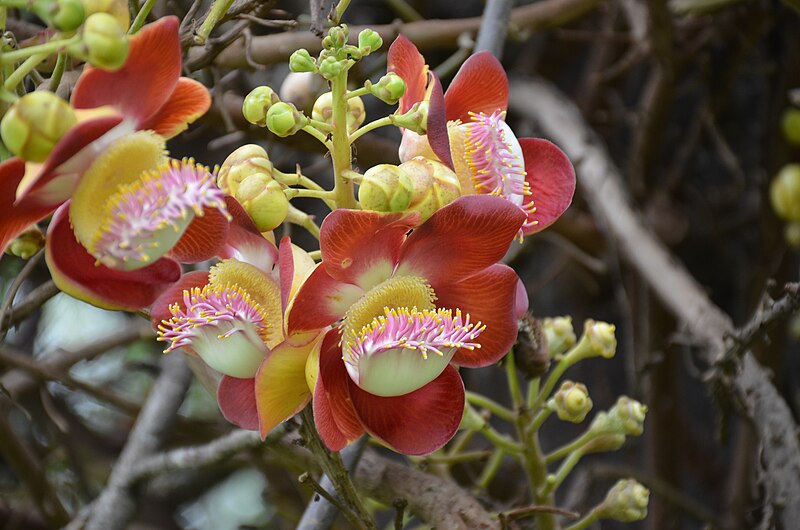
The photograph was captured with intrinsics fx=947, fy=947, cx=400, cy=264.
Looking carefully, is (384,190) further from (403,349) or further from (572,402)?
(572,402)

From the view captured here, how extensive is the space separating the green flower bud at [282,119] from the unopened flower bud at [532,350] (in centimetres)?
28

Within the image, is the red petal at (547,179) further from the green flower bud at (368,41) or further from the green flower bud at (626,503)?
the green flower bud at (626,503)

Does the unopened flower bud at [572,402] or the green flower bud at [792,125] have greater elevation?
the unopened flower bud at [572,402]

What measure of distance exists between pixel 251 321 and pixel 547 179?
0.73 ft

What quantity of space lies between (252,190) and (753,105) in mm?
1353

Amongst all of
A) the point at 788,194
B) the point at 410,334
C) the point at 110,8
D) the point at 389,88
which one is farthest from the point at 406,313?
the point at 788,194

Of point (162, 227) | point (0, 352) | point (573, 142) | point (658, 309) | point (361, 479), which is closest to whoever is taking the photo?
point (162, 227)

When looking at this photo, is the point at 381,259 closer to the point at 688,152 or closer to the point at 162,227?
the point at 162,227

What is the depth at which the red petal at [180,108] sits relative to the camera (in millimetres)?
507

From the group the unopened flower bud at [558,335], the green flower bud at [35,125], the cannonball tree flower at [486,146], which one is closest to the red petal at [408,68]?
the cannonball tree flower at [486,146]

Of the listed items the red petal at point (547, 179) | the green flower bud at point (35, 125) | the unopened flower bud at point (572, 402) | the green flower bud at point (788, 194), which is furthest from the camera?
the green flower bud at point (788, 194)

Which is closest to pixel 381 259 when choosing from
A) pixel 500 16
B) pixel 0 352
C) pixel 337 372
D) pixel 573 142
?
pixel 337 372

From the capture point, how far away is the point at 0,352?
107cm

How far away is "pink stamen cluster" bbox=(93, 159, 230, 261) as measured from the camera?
1.49 ft
